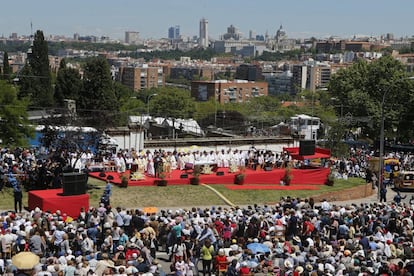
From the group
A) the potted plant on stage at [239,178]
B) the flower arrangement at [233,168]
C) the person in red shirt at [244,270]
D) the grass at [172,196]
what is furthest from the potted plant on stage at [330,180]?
the person in red shirt at [244,270]

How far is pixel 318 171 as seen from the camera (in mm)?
38188

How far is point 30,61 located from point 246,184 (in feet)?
180

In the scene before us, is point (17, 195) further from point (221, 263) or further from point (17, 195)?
point (221, 263)

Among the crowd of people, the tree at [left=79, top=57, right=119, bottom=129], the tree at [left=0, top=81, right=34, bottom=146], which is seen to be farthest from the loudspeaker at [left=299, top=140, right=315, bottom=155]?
the tree at [left=79, top=57, right=119, bottom=129]

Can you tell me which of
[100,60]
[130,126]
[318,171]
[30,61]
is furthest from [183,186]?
[30,61]

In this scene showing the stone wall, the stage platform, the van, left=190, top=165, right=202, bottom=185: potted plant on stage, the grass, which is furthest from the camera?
the van

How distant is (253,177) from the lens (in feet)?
119

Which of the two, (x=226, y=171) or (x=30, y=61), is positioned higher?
(x=30, y=61)

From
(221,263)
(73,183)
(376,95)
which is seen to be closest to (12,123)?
(73,183)

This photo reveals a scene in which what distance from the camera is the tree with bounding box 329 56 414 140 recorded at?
70500mm

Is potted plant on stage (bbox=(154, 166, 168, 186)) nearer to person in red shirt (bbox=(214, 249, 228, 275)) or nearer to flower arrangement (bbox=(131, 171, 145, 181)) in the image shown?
flower arrangement (bbox=(131, 171, 145, 181))

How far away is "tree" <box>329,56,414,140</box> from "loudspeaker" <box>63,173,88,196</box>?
150ft

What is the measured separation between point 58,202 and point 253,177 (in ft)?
41.1

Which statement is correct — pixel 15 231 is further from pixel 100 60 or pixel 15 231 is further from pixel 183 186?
pixel 100 60
